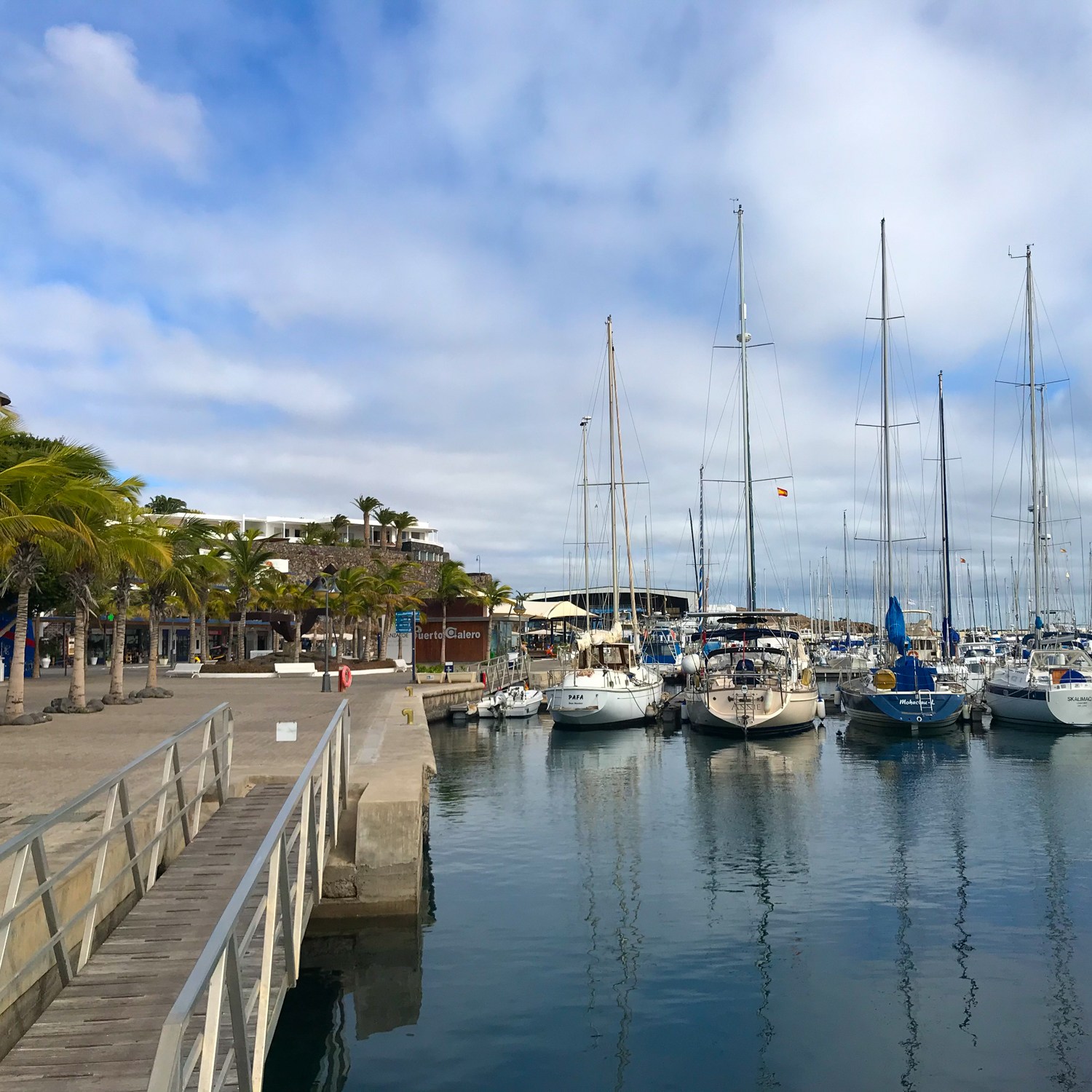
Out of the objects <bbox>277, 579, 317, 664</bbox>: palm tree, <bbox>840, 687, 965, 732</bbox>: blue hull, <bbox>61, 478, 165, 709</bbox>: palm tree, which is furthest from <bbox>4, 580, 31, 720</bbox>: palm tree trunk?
<bbox>277, 579, 317, 664</bbox>: palm tree

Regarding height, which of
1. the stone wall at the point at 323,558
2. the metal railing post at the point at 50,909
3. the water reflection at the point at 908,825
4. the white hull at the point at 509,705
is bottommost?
the water reflection at the point at 908,825

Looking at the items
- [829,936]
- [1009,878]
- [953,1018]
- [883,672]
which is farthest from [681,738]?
[953,1018]

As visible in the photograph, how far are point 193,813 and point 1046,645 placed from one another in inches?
1504

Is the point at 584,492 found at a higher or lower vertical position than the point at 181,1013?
higher

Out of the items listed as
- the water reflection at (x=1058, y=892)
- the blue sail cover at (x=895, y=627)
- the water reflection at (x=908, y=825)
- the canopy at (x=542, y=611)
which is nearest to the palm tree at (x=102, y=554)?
the water reflection at (x=908, y=825)

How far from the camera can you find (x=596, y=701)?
122 ft

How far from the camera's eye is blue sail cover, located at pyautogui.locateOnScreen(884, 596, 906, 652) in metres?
40.7

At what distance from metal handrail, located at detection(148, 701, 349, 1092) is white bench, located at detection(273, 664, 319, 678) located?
136 ft

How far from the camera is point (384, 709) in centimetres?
2906

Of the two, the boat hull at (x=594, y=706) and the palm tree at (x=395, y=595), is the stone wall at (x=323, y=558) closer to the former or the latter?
the palm tree at (x=395, y=595)

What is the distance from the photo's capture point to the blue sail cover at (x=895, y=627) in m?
40.7

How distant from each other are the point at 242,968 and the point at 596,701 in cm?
2993

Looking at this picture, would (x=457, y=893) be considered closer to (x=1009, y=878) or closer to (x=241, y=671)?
(x=1009, y=878)

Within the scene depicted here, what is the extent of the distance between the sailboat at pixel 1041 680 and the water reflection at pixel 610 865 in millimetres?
15799
